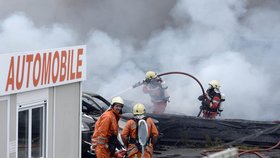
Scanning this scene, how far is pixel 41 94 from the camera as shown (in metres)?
9.20

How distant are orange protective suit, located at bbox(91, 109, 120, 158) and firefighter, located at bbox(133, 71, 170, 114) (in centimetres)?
552

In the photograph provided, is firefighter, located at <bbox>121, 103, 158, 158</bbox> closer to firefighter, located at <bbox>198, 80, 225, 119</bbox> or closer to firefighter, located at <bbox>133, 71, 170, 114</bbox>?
firefighter, located at <bbox>198, 80, 225, 119</bbox>

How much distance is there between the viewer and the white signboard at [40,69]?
27.7 ft

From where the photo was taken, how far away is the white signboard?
333 inches

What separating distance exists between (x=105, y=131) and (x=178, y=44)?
12072 millimetres

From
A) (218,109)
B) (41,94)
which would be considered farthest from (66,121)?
(218,109)

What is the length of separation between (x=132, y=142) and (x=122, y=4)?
13005 millimetres

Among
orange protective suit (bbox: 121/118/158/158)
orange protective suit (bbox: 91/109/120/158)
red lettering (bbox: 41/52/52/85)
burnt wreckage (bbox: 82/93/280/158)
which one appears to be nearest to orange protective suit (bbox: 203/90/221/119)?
burnt wreckage (bbox: 82/93/280/158)

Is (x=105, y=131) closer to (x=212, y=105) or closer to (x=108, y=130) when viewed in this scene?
(x=108, y=130)

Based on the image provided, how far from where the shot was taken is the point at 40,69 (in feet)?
29.6

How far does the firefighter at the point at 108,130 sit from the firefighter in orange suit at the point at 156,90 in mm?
5492

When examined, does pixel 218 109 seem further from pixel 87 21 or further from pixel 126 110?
pixel 87 21

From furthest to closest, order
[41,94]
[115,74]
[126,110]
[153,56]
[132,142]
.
→ [153,56] → [115,74] → [126,110] → [132,142] → [41,94]

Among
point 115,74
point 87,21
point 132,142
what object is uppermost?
point 87,21
